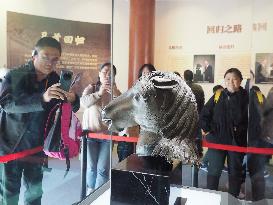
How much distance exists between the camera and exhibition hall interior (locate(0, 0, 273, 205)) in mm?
1822

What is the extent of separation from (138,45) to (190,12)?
25.2 inches

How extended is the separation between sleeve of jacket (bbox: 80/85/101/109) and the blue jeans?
44 cm

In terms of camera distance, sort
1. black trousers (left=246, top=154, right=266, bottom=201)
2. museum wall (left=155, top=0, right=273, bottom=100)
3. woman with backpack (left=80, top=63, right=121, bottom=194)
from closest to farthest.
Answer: woman with backpack (left=80, top=63, right=121, bottom=194) < museum wall (left=155, top=0, right=273, bottom=100) < black trousers (left=246, top=154, right=266, bottom=201)

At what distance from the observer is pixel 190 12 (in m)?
3.14

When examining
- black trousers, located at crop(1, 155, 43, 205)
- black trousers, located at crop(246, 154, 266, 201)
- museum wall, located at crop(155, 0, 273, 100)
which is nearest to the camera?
black trousers, located at crop(1, 155, 43, 205)

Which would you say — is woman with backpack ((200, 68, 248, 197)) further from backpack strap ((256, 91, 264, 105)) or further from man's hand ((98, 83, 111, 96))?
man's hand ((98, 83, 111, 96))

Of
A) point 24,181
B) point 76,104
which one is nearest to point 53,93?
point 76,104

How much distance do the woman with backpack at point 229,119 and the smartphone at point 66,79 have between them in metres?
1.40

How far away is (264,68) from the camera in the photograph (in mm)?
3127

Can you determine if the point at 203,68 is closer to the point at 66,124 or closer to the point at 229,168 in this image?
the point at 229,168

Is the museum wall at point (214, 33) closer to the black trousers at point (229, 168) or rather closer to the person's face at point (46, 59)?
the black trousers at point (229, 168)

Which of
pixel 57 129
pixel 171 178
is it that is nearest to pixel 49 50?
pixel 57 129

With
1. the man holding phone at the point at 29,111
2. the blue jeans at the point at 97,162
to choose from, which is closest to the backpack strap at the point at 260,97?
the blue jeans at the point at 97,162

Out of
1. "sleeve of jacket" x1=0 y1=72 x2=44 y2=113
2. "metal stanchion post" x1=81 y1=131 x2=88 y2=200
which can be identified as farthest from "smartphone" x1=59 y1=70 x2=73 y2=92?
"metal stanchion post" x1=81 y1=131 x2=88 y2=200
